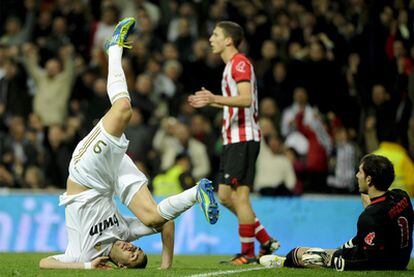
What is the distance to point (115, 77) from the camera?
9.66 meters

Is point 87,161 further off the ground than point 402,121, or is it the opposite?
point 402,121

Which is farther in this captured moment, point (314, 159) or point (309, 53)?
point (309, 53)

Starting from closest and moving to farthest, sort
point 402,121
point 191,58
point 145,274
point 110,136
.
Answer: point 145,274, point 110,136, point 402,121, point 191,58

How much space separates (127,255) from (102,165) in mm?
887

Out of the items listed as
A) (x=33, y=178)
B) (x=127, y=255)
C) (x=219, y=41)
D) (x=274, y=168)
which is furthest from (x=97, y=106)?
(x=127, y=255)

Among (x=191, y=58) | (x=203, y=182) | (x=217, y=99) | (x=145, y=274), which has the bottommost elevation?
(x=145, y=274)

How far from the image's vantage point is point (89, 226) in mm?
9297

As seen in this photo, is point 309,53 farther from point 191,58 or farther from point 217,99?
point 217,99

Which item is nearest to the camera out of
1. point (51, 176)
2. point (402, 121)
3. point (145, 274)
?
point (145, 274)

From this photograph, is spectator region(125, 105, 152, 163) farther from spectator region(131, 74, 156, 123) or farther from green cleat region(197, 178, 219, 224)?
green cleat region(197, 178, 219, 224)

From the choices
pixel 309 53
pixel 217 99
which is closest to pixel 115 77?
pixel 217 99

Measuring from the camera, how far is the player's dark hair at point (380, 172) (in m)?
9.08

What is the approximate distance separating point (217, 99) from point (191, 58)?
7.84m

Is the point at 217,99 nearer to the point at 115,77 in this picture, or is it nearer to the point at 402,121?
the point at 115,77
